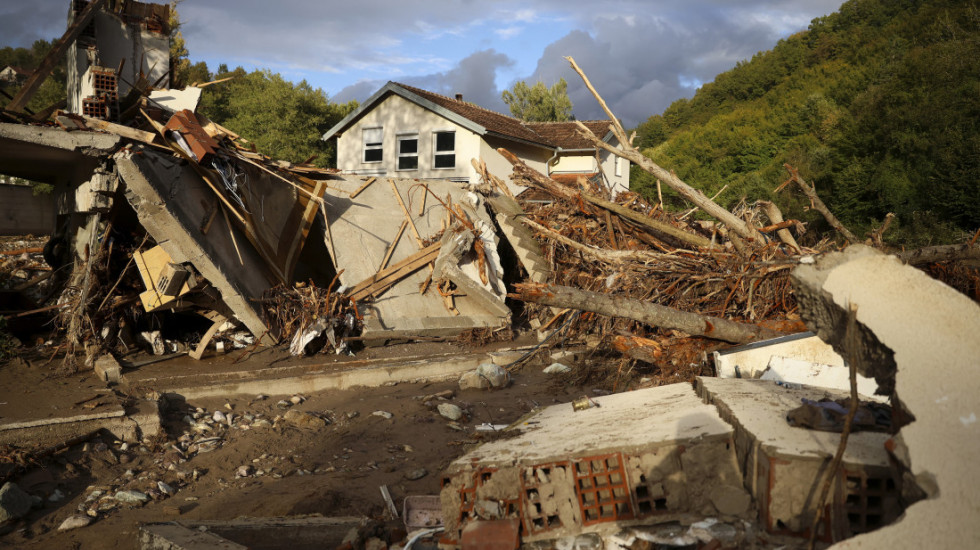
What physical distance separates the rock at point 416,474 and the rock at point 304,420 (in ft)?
5.76

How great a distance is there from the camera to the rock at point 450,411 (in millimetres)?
6564

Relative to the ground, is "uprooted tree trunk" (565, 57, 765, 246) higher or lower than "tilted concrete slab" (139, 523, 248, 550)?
higher

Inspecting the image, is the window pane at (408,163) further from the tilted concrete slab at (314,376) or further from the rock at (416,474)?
the rock at (416,474)

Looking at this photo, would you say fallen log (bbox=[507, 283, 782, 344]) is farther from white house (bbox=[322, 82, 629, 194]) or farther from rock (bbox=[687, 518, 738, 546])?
white house (bbox=[322, 82, 629, 194])

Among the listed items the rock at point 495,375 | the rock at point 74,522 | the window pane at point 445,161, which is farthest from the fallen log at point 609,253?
the window pane at point 445,161

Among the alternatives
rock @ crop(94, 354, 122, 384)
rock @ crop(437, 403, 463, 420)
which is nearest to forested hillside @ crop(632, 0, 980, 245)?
rock @ crop(437, 403, 463, 420)

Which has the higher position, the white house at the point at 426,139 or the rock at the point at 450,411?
the white house at the point at 426,139

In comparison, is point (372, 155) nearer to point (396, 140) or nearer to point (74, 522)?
point (396, 140)

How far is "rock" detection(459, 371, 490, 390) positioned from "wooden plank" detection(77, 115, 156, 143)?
5.12 m

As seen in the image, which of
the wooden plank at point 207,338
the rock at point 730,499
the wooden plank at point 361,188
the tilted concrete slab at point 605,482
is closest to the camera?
the rock at point 730,499

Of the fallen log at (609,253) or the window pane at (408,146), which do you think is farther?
the window pane at (408,146)

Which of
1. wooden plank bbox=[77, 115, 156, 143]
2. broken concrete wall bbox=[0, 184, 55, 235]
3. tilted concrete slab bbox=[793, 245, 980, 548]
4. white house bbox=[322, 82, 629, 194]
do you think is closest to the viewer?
tilted concrete slab bbox=[793, 245, 980, 548]

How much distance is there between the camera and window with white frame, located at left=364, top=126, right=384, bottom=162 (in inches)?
893

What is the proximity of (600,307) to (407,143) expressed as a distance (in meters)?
17.4
